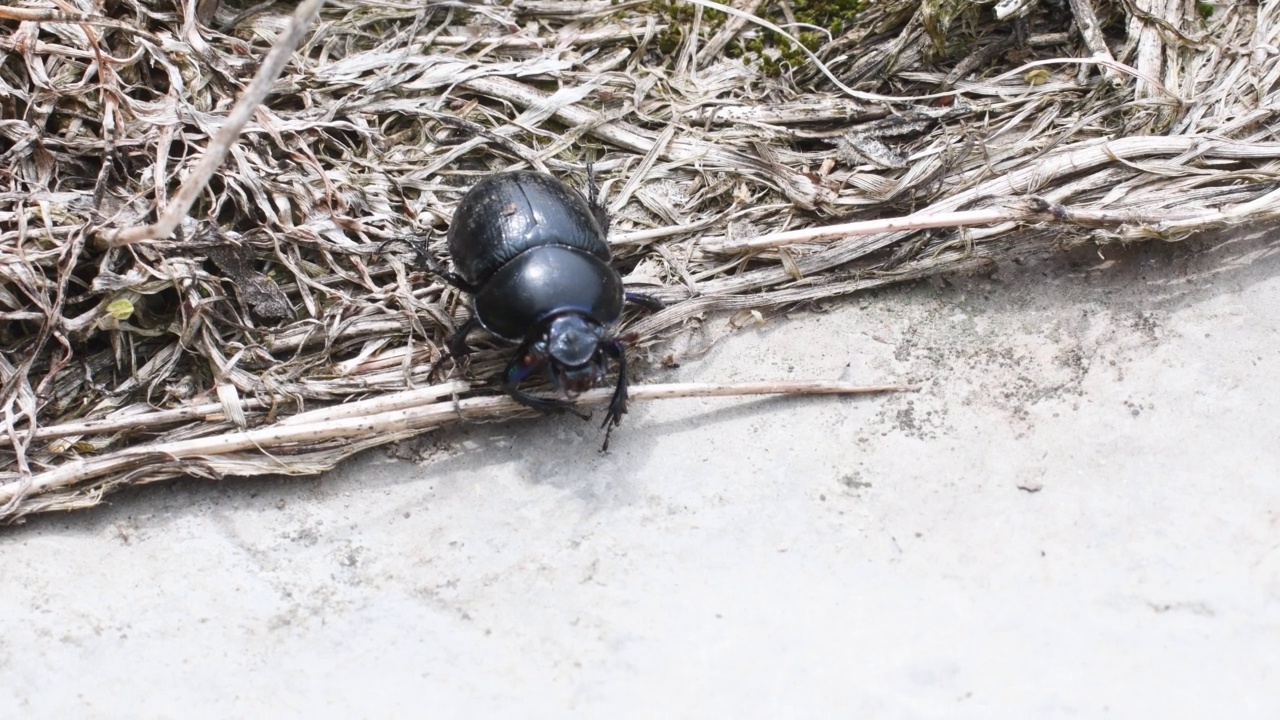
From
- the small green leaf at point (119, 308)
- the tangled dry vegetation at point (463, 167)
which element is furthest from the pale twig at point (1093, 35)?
the small green leaf at point (119, 308)

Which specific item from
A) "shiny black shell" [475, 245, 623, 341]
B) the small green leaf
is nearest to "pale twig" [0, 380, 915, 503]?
"shiny black shell" [475, 245, 623, 341]

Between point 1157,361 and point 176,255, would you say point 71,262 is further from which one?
point 1157,361

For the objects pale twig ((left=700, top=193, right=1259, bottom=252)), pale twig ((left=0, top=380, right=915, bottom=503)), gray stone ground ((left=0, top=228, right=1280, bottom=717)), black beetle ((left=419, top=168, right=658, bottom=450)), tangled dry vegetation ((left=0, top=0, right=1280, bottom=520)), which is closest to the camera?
gray stone ground ((left=0, top=228, right=1280, bottom=717))

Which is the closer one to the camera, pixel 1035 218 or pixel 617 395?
pixel 617 395

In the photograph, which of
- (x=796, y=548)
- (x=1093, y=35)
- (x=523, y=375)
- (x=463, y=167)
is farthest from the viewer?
(x=463, y=167)

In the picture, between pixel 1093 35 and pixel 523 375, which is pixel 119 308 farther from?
pixel 1093 35

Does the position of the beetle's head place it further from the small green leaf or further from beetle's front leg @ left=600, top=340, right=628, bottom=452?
the small green leaf

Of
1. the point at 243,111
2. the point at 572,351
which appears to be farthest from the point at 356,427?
the point at 243,111

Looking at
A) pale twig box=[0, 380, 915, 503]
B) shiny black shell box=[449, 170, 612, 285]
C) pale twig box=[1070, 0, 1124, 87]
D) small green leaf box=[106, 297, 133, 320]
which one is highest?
pale twig box=[1070, 0, 1124, 87]
